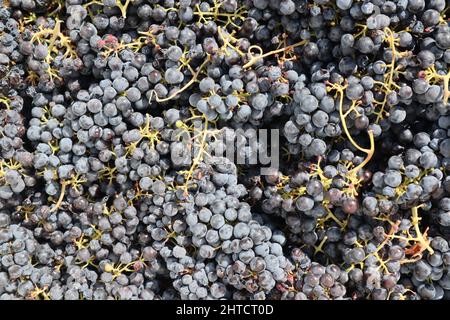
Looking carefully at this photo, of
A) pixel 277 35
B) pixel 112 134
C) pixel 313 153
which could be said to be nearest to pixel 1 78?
pixel 112 134

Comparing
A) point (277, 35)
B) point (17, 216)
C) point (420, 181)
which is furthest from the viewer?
point (17, 216)

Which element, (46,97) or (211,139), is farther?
(46,97)

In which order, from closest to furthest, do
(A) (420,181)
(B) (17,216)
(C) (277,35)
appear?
(A) (420,181) → (C) (277,35) → (B) (17,216)

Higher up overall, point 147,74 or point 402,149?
point 147,74

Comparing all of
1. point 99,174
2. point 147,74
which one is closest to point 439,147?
point 147,74

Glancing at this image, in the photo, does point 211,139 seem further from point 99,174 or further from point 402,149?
point 402,149

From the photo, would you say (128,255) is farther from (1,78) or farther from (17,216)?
(1,78)
